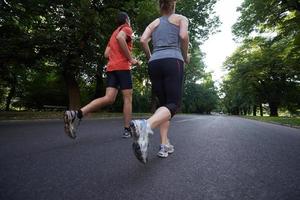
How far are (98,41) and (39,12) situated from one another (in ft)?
11.4

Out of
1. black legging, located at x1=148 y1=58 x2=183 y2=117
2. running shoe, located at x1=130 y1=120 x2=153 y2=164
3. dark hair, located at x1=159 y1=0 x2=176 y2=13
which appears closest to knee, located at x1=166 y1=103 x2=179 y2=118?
black legging, located at x1=148 y1=58 x2=183 y2=117

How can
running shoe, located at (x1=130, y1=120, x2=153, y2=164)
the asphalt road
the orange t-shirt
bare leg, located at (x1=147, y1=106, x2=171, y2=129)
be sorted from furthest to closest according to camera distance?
the orange t-shirt, bare leg, located at (x1=147, y1=106, x2=171, y2=129), running shoe, located at (x1=130, y1=120, x2=153, y2=164), the asphalt road

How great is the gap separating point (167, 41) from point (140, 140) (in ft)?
4.49

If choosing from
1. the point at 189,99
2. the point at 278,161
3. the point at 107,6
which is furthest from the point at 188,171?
the point at 189,99

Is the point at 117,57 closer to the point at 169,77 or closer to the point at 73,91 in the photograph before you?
the point at 169,77

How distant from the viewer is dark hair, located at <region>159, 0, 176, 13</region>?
358 centimetres

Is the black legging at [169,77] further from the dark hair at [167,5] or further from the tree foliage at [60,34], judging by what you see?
the tree foliage at [60,34]

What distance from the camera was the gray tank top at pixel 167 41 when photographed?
356 cm

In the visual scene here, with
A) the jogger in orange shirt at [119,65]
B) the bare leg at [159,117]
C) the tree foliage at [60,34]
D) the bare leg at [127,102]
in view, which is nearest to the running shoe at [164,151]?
the bare leg at [159,117]

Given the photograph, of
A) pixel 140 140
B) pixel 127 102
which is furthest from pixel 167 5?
pixel 127 102

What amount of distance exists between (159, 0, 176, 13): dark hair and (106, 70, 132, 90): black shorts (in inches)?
72.7

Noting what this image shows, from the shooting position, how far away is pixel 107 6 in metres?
17.1

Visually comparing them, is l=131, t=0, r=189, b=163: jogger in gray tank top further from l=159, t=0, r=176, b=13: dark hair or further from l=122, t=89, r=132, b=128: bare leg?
l=122, t=89, r=132, b=128: bare leg

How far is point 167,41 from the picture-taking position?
11.7ft
